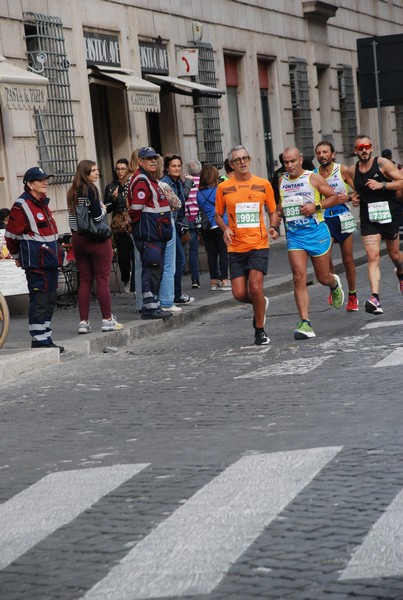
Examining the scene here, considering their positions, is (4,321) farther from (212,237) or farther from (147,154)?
(212,237)

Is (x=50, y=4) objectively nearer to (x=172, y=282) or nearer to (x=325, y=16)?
(x=172, y=282)

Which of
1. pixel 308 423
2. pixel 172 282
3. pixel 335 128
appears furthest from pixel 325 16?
pixel 308 423

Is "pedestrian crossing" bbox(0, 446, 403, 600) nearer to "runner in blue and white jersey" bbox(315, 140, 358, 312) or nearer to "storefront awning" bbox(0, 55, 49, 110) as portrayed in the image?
"runner in blue and white jersey" bbox(315, 140, 358, 312)

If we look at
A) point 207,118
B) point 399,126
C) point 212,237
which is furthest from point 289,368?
point 399,126

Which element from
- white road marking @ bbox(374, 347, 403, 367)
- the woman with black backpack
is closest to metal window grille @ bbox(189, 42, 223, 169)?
the woman with black backpack

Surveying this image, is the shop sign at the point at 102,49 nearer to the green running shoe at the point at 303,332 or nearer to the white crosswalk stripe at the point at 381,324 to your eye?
the white crosswalk stripe at the point at 381,324

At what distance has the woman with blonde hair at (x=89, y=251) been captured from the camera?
14.0m

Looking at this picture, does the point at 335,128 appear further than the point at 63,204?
Yes

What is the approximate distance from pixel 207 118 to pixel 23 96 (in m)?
8.68

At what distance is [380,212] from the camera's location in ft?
48.4

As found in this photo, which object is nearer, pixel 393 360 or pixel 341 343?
pixel 393 360

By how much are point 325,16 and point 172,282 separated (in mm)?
19358

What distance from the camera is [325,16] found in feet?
111

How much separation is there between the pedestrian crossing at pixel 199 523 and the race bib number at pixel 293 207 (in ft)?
19.7
